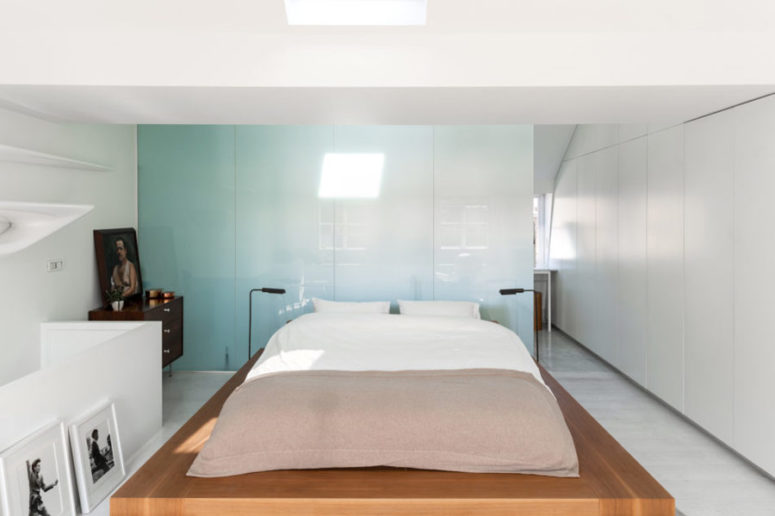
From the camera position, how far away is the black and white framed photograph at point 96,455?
2641 millimetres

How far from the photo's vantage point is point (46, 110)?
3.29 meters

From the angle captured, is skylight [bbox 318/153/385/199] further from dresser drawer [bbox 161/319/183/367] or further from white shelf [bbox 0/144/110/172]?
white shelf [bbox 0/144/110/172]

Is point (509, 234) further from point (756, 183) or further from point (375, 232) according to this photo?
point (756, 183)

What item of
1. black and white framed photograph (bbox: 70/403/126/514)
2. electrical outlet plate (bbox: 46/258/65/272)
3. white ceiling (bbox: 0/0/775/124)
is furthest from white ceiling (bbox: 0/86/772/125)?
black and white framed photograph (bbox: 70/403/126/514)

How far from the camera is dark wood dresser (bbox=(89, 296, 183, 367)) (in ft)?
13.4

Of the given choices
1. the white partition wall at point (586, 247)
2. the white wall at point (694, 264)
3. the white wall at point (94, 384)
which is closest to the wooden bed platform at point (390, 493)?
the white wall at point (94, 384)

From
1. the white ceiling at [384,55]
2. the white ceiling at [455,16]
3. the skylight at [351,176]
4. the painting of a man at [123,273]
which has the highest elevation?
the white ceiling at [455,16]

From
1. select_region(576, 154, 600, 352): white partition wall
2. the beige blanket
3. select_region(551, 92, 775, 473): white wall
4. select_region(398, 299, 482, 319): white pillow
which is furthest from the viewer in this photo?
select_region(576, 154, 600, 352): white partition wall

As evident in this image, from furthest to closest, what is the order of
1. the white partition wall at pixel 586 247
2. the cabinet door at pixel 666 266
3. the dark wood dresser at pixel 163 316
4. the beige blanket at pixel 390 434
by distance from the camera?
the white partition wall at pixel 586 247 < the dark wood dresser at pixel 163 316 < the cabinet door at pixel 666 266 < the beige blanket at pixel 390 434

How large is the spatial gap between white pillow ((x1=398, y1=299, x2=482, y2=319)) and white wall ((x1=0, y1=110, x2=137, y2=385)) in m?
2.54

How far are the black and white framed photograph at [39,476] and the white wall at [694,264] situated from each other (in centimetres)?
365

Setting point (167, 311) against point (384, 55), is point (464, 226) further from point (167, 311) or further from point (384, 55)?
point (167, 311)

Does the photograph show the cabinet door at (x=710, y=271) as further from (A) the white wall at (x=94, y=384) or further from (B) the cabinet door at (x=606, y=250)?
(A) the white wall at (x=94, y=384)

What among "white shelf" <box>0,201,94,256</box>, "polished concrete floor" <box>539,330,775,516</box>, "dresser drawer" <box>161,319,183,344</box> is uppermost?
"white shelf" <box>0,201,94,256</box>
